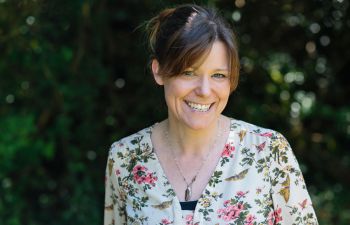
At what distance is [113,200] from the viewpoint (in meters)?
2.92

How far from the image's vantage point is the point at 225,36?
101 inches

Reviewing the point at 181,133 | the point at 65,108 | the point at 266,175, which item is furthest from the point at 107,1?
the point at 266,175

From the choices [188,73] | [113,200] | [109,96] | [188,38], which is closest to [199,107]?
[188,73]

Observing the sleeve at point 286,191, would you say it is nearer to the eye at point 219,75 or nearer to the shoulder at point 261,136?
the shoulder at point 261,136

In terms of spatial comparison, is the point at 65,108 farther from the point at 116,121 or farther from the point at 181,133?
the point at 181,133

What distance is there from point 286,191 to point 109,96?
211 centimetres

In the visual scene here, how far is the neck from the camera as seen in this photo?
2736 mm

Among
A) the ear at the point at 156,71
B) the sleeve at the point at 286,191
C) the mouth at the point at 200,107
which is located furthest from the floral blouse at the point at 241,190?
the ear at the point at 156,71

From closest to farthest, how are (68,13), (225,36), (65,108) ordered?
(225,36) → (68,13) → (65,108)

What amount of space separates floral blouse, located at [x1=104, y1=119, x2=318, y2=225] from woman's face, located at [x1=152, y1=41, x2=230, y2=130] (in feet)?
0.65

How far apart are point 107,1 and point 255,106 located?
1.14 meters

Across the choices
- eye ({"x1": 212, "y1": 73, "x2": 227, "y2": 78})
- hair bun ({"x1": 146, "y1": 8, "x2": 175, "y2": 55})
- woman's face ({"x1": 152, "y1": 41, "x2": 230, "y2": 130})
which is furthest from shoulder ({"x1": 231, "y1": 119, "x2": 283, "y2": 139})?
hair bun ({"x1": 146, "y1": 8, "x2": 175, "y2": 55})

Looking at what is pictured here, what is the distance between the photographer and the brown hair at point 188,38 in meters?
2.49

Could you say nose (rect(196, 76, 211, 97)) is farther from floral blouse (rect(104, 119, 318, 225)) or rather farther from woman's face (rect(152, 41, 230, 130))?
floral blouse (rect(104, 119, 318, 225))
